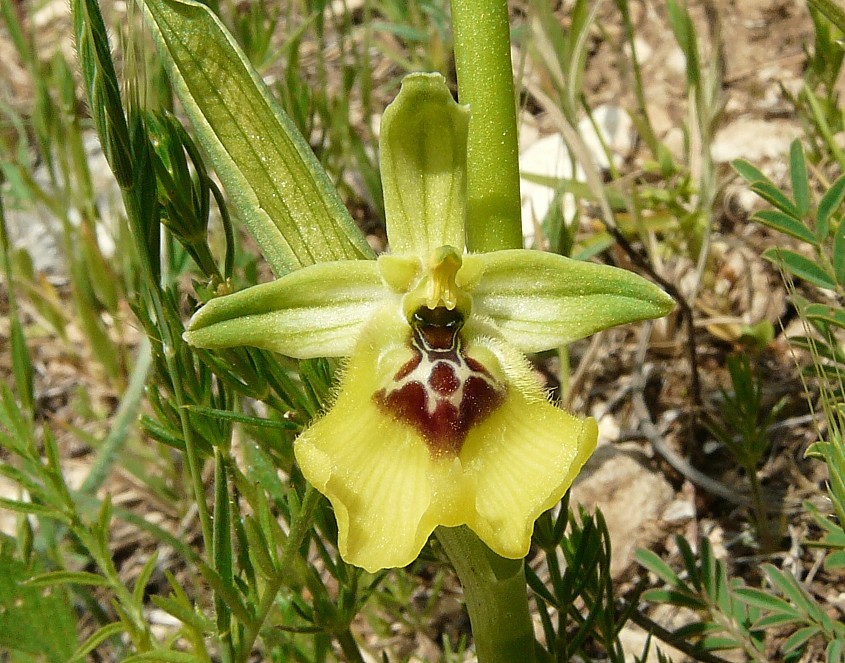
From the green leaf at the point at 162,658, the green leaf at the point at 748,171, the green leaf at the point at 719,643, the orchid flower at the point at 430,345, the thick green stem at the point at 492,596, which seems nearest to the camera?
the orchid flower at the point at 430,345

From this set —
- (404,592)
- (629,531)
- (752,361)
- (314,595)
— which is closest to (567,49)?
(752,361)

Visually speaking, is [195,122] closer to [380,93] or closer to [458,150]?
[458,150]

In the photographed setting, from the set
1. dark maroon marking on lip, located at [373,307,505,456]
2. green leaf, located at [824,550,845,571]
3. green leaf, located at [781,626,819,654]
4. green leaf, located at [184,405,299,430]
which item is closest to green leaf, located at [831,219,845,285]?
green leaf, located at [824,550,845,571]

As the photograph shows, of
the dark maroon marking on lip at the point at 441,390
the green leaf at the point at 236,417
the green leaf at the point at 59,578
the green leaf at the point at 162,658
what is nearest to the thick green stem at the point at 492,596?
the dark maroon marking on lip at the point at 441,390

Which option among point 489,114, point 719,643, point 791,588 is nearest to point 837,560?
point 791,588

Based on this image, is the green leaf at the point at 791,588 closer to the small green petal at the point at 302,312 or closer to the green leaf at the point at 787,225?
the green leaf at the point at 787,225

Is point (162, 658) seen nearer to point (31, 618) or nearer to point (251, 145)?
point (31, 618)

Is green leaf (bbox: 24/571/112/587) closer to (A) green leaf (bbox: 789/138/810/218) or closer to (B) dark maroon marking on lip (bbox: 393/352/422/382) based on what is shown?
(B) dark maroon marking on lip (bbox: 393/352/422/382)
